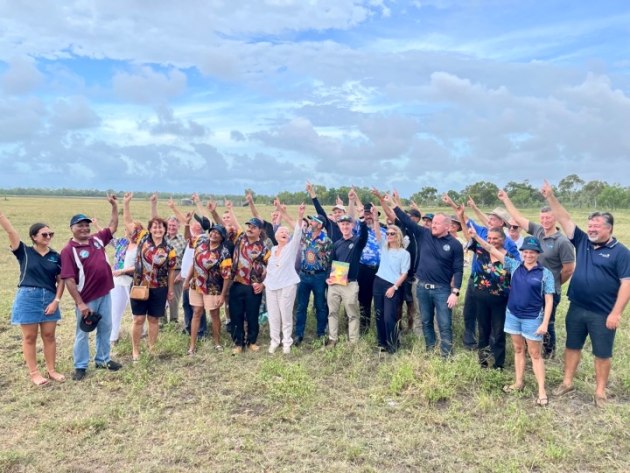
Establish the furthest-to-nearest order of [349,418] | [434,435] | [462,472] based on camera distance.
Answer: [349,418] → [434,435] → [462,472]

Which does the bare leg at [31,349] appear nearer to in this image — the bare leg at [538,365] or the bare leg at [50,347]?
the bare leg at [50,347]

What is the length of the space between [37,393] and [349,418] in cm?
349

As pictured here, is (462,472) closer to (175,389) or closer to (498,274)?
(498,274)

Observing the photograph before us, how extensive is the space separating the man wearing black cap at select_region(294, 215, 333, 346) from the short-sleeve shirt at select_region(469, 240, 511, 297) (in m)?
2.02

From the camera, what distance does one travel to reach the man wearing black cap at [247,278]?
6.25 m

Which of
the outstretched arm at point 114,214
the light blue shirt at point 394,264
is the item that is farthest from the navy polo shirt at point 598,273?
the outstretched arm at point 114,214

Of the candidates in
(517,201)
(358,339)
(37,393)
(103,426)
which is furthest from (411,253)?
(517,201)

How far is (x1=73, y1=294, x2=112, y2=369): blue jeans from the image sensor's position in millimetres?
5652

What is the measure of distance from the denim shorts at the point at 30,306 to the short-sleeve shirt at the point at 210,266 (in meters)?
1.80

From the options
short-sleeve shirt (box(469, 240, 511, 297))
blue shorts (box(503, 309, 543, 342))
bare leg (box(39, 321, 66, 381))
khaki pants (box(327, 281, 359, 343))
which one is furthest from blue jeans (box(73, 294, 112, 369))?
blue shorts (box(503, 309, 543, 342))

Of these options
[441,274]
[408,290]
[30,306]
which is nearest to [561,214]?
[441,274]

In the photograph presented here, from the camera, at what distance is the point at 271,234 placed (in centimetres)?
729

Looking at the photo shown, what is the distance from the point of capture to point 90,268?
18.1 feet

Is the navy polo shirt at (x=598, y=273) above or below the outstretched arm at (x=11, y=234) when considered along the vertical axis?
below
